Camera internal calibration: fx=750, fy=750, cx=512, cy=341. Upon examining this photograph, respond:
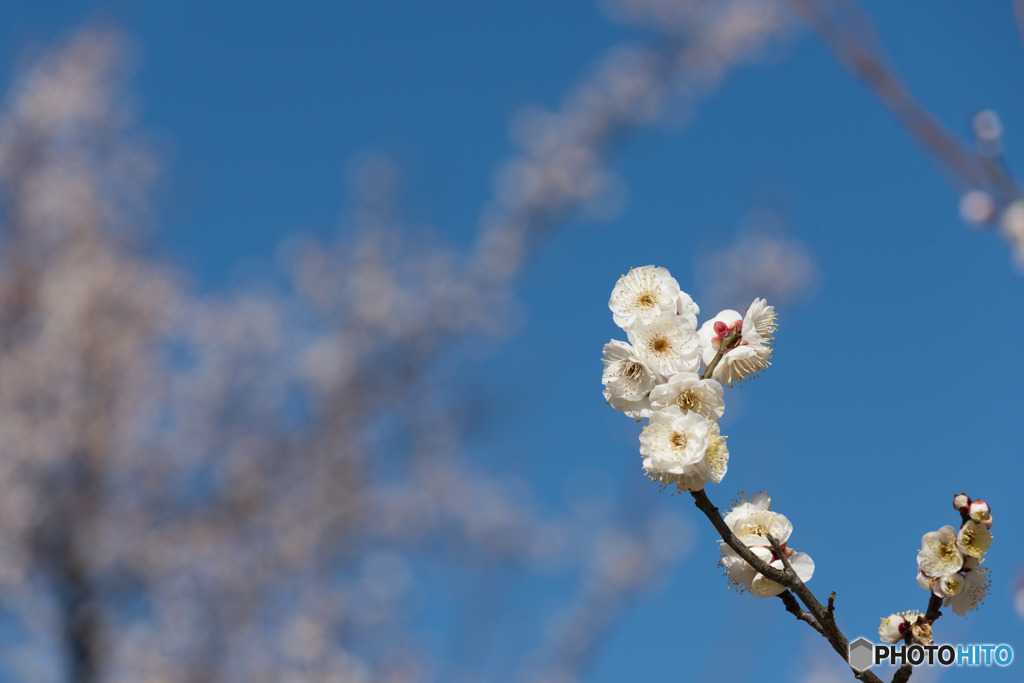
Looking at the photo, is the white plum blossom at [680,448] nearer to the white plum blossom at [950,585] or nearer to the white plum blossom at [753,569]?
the white plum blossom at [753,569]

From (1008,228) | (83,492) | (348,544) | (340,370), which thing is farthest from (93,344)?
(1008,228)

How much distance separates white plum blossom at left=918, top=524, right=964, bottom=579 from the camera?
0.87m

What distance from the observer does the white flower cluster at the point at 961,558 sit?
86 centimetres

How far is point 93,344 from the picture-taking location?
6.20 m

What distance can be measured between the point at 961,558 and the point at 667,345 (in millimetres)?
414

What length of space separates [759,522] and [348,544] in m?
5.61

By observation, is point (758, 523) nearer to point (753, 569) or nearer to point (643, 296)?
point (753, 569)

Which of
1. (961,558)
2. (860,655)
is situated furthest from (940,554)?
(860,655)

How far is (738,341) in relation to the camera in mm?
1012

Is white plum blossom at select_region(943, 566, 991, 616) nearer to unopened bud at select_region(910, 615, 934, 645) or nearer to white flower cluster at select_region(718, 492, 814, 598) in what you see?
unopened bud at select_region(910, 615, 934, 645)

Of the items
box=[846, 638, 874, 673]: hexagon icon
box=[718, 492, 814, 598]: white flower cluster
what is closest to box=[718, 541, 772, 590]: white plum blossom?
box=[718, 492, 814, 598]: white flower cluster

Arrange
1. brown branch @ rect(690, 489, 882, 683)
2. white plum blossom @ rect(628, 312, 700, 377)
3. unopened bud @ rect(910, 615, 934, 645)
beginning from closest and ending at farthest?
brown branch @ rect(690, 489, 882, 683) < unopened bud @ rect(910, 615, 934, 645) < white plum blossom @ rect(628, 312, 700, 377)

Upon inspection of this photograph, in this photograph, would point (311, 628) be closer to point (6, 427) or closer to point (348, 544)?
point (348, 544)

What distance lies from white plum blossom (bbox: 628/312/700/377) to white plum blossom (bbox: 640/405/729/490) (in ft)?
0.21
